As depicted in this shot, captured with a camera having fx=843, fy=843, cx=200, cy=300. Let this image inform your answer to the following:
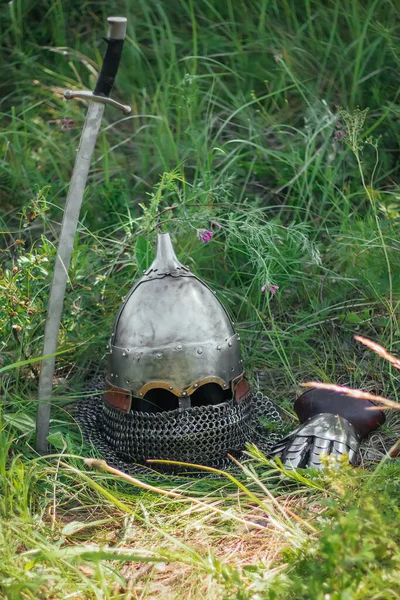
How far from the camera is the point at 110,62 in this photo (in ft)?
10.1

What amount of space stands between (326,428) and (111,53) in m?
1.61

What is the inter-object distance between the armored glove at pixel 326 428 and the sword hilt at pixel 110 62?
1387mm

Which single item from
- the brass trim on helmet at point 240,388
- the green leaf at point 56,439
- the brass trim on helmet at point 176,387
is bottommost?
the green leaf at point 56,439

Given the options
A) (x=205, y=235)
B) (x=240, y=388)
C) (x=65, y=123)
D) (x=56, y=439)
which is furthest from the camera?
(x=65, y=123)

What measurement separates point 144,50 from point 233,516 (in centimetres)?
384

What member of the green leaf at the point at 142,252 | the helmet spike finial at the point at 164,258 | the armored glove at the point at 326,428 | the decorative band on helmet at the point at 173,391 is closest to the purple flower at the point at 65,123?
the green leaf at the point at 142,252

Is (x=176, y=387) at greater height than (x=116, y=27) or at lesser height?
lesser

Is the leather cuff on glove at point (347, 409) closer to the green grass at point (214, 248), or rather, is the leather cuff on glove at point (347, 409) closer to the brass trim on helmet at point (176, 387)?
the green grass at point (214, 248)

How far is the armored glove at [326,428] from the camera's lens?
316 centimetres

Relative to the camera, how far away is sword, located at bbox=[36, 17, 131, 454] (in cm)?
306

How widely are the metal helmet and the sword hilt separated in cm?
62

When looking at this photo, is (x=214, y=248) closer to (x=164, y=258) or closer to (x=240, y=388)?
(x=164, y=258)

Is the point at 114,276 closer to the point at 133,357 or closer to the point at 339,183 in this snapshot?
the point at 133,357

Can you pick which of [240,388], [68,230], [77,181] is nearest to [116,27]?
[77,181]
